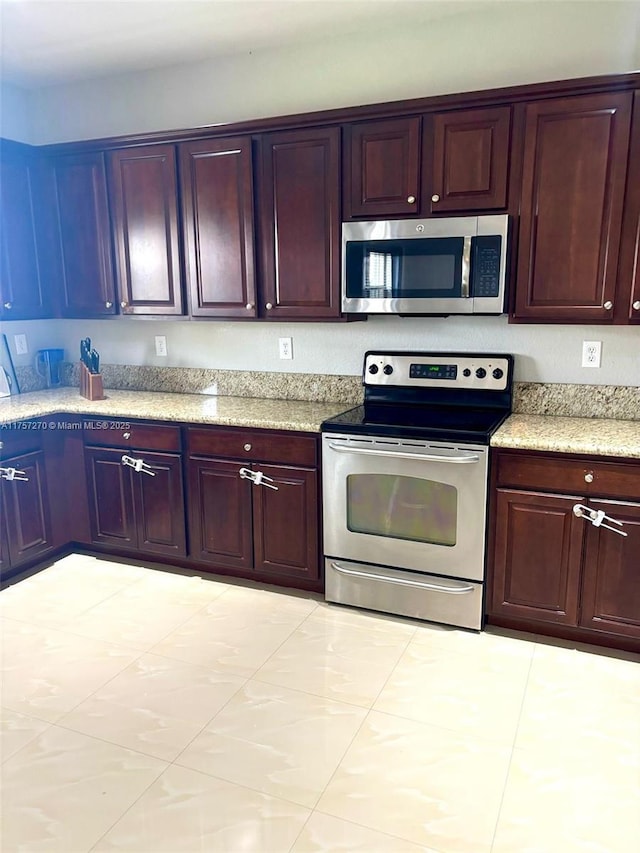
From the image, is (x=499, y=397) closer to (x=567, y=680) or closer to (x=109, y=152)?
(x=567, y=680)

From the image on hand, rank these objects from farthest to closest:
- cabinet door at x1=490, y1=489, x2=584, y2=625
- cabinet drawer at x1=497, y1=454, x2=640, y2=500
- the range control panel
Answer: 1. the range control panel
2. cabinet door at x1=490, y1=489, x2=584, y2=625
3. cabinet drawer at x1=497, y1=454, x2=640, y2=500

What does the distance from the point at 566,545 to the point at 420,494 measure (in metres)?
0.60

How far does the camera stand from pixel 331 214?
288 cm


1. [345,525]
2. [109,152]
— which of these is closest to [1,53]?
[109,152]

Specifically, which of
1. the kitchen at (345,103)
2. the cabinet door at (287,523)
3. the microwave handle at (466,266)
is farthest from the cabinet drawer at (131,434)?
the microwave handle at (466,266)

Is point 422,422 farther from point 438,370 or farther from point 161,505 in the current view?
point 161,505

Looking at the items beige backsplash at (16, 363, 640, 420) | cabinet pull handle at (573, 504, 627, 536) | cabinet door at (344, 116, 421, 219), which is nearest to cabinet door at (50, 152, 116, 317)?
beige backsplash at (16, 363, 640, 420)

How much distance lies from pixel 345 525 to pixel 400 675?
68 cm

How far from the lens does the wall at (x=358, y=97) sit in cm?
272

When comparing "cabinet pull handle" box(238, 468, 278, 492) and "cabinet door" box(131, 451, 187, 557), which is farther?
"cabinet door" box(131, 451, 187, 557)

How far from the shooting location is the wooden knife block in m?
3.46

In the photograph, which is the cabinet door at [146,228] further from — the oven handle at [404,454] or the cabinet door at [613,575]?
the cabinet door at [613,575]

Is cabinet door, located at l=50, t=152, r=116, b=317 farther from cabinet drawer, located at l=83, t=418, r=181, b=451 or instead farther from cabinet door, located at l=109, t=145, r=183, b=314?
cabinet drawer, located at l=83, t=418, r=181, b=451

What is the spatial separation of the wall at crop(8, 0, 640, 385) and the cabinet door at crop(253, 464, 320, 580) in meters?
0.70
